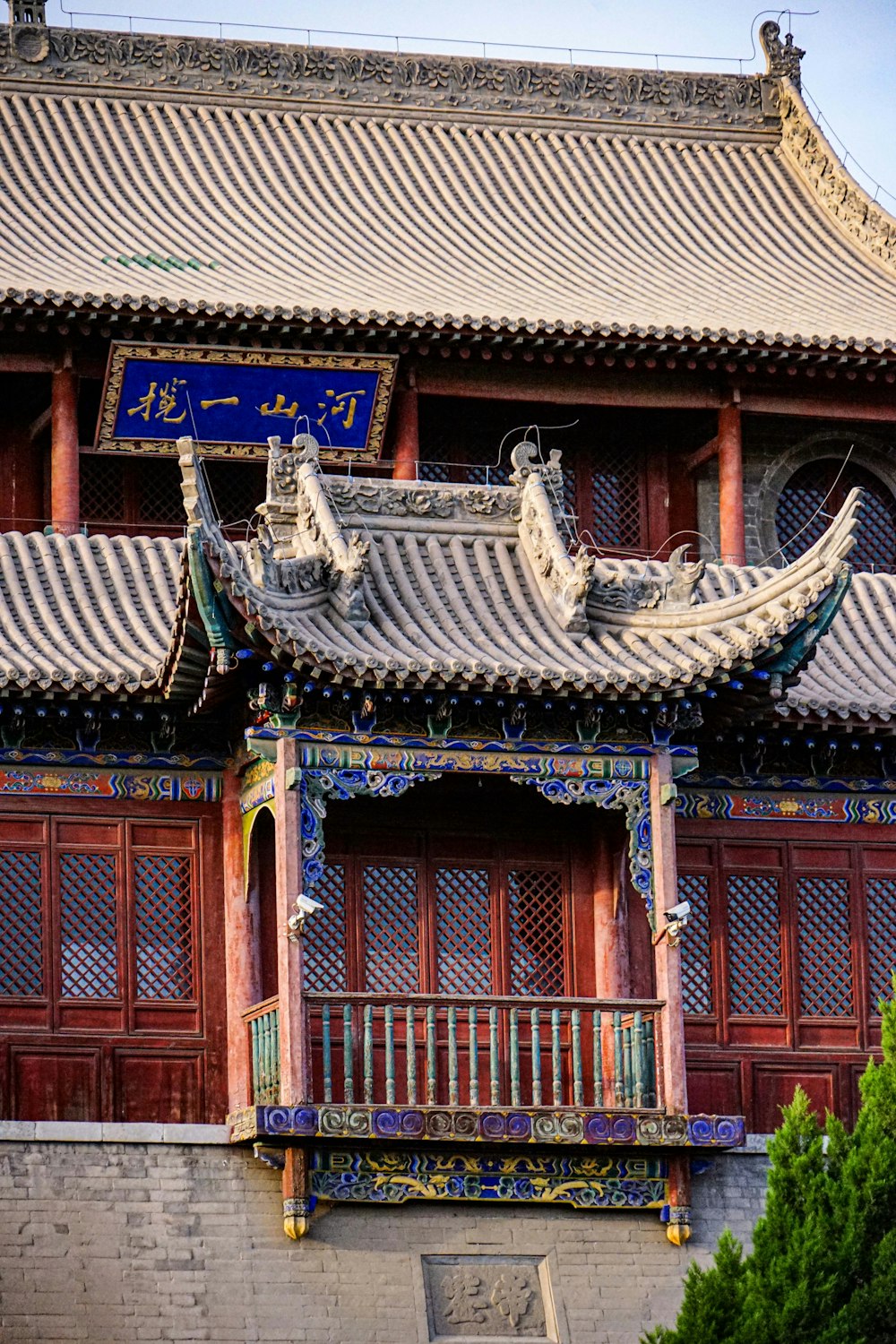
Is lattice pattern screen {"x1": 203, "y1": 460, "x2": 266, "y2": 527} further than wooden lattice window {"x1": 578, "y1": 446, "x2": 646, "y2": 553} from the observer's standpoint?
No

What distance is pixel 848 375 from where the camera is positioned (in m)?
28.1

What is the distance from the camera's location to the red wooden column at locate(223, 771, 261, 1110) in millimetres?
23812

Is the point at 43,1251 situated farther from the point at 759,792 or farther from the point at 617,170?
the point at 617,170

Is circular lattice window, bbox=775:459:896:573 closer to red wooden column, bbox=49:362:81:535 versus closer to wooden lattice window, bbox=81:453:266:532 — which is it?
wooden lattice window, bbox=81:453:266:532

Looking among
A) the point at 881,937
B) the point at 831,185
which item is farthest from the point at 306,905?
the point at 831,185

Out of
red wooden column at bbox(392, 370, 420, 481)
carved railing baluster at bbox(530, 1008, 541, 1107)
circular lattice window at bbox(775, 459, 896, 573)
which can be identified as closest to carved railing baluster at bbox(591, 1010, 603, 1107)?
carved railing baluster at bbox(530, 1008, 541, 1107)

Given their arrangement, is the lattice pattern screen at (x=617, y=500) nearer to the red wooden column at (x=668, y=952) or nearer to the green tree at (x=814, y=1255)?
the red wooden column at (x=668, y=952)

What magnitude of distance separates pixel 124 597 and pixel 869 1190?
7.19m

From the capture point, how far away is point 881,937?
25438 millimetres

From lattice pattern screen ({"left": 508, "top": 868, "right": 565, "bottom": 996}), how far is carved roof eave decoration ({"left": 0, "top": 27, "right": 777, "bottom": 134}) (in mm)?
10450

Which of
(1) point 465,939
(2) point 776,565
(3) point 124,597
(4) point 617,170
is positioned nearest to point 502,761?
(1) point 465,939

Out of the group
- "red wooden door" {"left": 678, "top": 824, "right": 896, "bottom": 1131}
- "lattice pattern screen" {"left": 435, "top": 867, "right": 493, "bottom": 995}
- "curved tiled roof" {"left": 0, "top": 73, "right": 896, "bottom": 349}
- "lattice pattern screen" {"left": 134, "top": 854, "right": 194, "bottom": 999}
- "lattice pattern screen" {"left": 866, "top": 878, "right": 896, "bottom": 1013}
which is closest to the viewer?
"lattice pattern screen" {"left": 134, "top": 854, "right": 194, "bottom": 999}

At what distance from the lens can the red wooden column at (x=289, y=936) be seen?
2297cm

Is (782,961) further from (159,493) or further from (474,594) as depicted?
(159,493)
